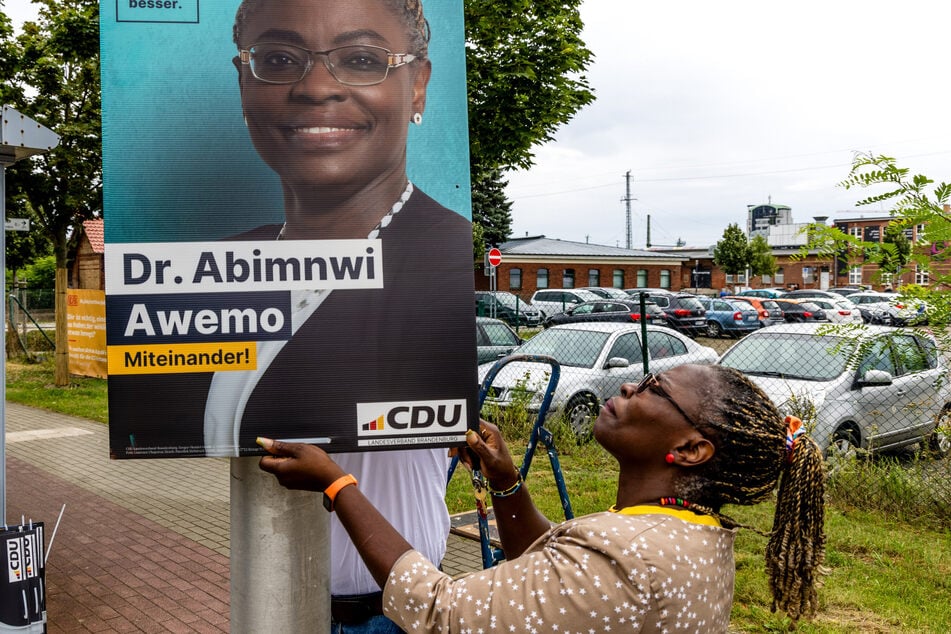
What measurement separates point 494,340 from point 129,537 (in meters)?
9.10

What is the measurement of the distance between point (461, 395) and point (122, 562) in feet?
16.7

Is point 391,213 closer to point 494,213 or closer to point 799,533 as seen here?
point 799,533

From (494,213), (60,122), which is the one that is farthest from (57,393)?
(494,213)

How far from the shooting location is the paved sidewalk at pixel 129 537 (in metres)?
5.03

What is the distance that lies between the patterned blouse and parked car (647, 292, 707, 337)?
25.6m

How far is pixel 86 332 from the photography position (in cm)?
1487

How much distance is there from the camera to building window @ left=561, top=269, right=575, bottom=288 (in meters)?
57.8

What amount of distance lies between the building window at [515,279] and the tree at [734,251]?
21087mm

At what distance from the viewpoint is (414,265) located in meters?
1.77

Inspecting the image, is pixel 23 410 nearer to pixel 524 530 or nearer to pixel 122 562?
pixel 122 562

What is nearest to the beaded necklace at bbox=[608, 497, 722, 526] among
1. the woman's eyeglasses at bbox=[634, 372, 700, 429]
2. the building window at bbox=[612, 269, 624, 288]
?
the woman's eyeglasses at bbox=[634, 372, 700, 429]

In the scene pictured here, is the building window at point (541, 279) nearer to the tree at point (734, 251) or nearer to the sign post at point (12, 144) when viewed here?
the tree at point (734, 251)

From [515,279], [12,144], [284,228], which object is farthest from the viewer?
[515,279]

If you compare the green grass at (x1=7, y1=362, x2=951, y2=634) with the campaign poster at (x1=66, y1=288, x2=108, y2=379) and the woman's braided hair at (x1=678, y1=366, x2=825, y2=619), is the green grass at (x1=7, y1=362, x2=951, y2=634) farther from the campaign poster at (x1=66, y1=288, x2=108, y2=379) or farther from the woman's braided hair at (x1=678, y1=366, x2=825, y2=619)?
the campaign poster at (x1=66, y1=288, x2=108, y2=379)
